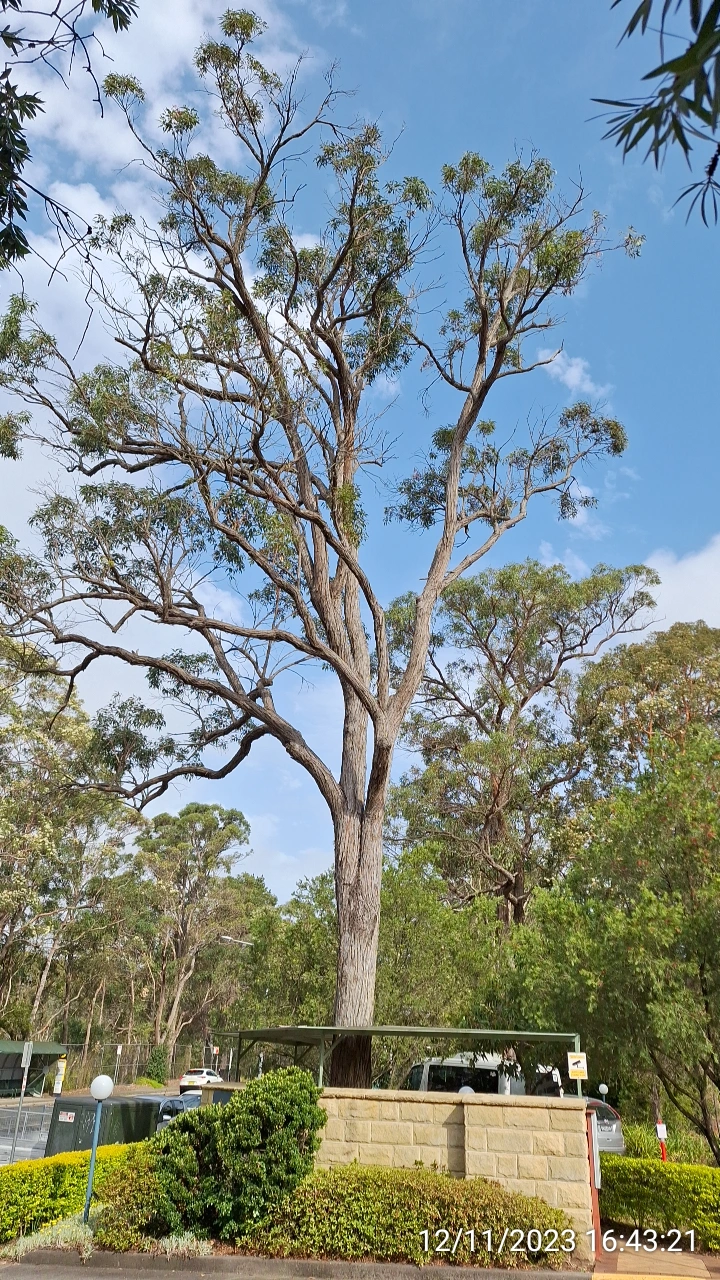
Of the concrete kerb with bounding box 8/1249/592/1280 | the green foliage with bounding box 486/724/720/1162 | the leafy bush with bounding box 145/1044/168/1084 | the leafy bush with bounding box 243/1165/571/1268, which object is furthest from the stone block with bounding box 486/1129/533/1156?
the leafy bush with bounding box 145/1044/168/1084

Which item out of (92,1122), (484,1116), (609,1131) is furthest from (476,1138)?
(609,1131)

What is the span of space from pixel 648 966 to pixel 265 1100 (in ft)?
14.5

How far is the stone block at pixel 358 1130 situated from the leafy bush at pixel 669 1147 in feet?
22.8

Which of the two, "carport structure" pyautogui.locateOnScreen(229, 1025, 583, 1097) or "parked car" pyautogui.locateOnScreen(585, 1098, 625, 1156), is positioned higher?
"carport structure" pyautogui.locateOnScreen(229, 1025, 583, 1097)

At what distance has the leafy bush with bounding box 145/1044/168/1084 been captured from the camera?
130 feet

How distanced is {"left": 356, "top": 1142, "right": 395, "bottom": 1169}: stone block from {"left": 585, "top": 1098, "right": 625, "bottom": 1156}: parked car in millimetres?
7078

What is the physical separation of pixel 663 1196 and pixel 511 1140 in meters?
2.47

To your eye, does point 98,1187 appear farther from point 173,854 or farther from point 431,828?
point 173,854

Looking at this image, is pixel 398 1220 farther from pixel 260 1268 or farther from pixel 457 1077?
pixel 457 1077

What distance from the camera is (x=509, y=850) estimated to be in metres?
24.2

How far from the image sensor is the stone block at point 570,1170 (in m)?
7.60

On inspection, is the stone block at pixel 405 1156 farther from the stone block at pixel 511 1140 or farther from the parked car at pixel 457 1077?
the parked car at pixel 457 1077

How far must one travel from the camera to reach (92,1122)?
10.5m

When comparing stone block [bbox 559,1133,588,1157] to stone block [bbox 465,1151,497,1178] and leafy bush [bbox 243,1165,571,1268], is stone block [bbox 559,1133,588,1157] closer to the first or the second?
leafy bush [bbox 243,1165,571,1268]
